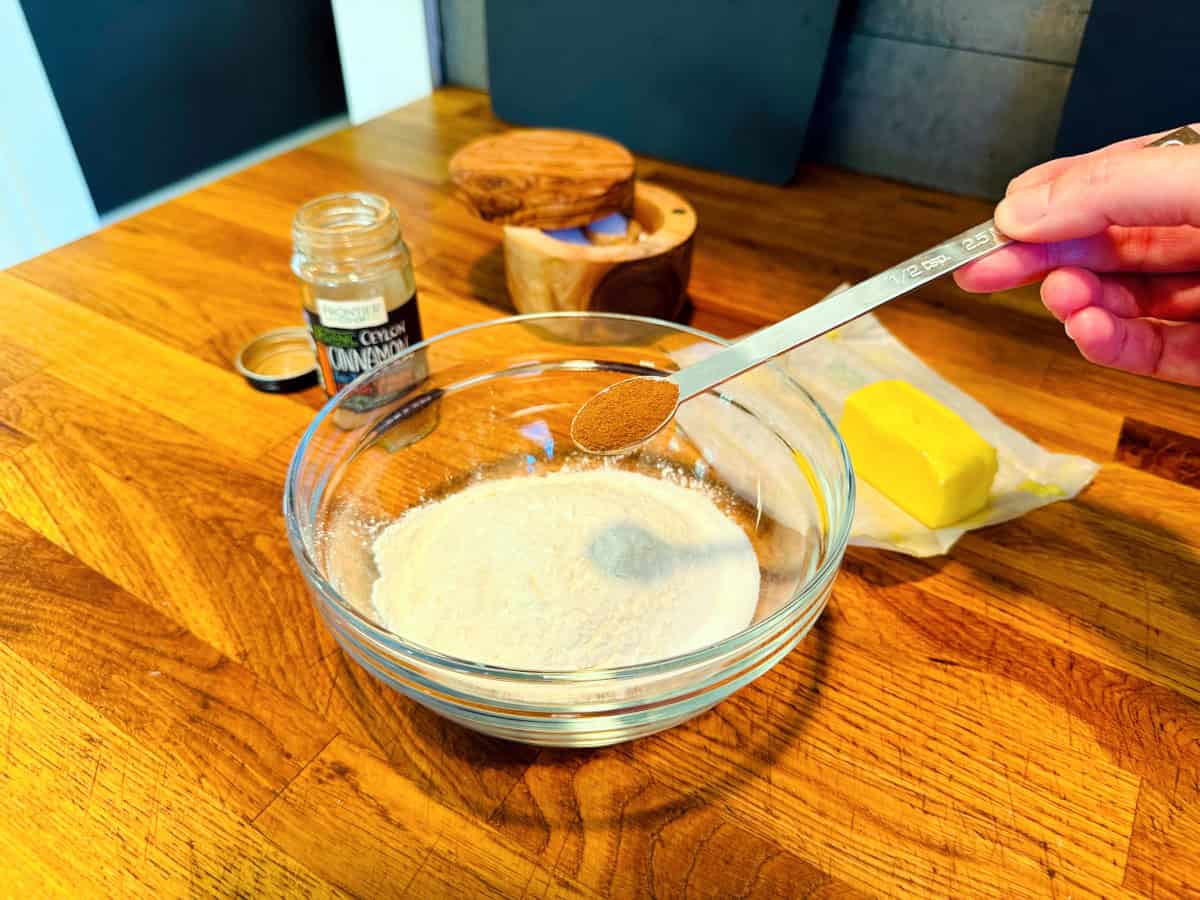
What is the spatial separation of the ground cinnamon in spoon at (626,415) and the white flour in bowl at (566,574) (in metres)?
0.07

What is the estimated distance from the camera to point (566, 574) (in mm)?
560

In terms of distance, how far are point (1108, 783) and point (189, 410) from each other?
79cm

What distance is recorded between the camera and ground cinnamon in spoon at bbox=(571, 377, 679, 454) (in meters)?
0.56

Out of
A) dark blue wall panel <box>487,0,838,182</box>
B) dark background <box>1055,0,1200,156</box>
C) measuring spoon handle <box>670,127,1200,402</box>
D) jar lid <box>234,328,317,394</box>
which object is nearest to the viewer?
measuring spoon handle <box>670,127,1200,402</box>

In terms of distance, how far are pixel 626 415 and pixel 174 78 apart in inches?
81.1

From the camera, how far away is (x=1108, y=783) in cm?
51

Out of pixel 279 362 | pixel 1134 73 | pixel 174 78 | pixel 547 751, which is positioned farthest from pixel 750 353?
pixel 174 78

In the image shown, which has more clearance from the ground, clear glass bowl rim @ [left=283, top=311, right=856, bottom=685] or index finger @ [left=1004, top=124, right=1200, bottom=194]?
index finger @ [left=1004, top=124, right=1200, bottom=194]

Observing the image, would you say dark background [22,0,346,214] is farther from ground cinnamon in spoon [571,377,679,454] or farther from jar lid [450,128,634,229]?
ground cinnamon in spoon [571,377,679,454]

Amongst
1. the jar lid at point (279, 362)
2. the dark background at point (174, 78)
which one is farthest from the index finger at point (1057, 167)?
the dark background at point (174, 78)

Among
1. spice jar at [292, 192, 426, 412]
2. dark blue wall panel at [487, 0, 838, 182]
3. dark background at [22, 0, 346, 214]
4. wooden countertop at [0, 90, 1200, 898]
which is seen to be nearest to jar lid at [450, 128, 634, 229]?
spice jar at [292, 192, 426, 412]

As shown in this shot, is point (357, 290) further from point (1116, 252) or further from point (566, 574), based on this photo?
point (1116, 252)

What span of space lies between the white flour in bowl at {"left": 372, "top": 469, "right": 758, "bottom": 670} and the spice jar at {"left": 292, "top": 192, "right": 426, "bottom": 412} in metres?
0.15

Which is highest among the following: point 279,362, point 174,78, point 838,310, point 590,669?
point 838,310
